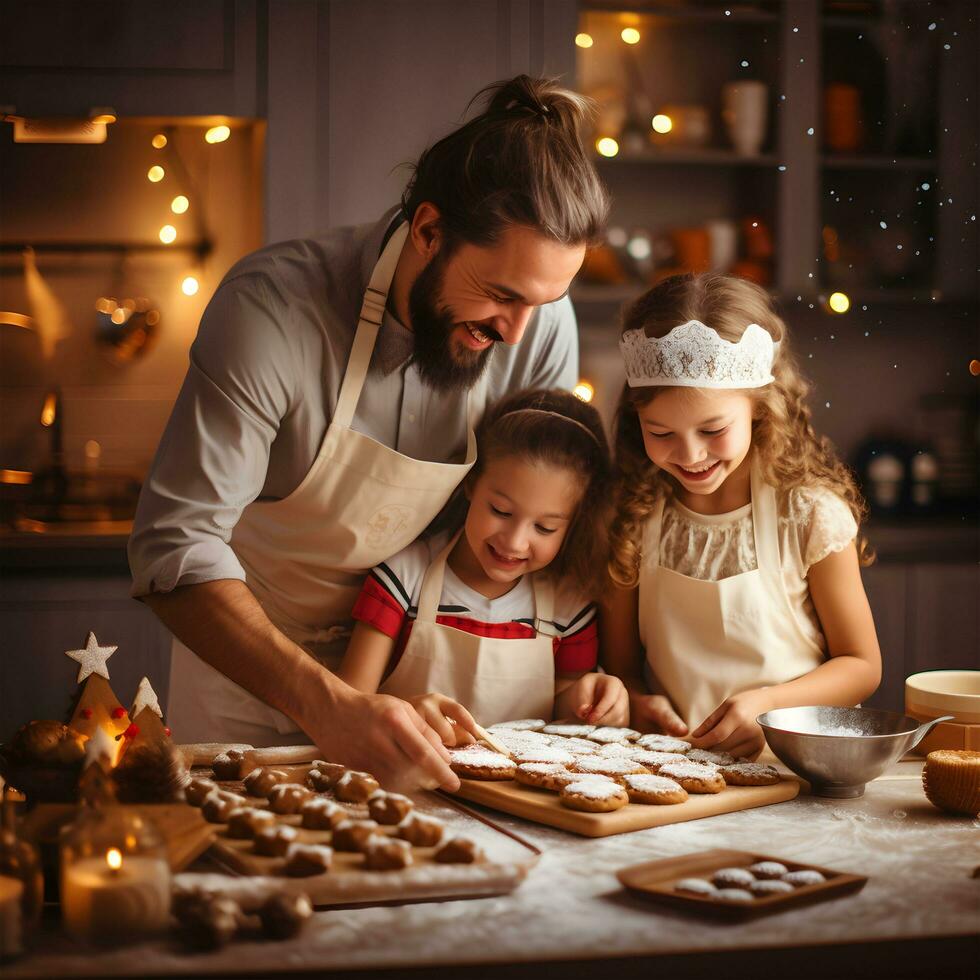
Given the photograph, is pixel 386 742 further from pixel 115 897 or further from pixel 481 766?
pixel 115 897

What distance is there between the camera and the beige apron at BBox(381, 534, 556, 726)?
1688mm

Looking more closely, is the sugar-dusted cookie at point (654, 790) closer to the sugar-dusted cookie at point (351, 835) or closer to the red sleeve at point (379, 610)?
the sugar-dusted cookie at point (351, 835)

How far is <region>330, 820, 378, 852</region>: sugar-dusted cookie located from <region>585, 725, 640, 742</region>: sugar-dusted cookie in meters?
0.49

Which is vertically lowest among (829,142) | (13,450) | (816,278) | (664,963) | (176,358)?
(664,963)

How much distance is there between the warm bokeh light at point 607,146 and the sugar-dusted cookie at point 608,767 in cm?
254

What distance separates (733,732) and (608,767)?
20 centimetres

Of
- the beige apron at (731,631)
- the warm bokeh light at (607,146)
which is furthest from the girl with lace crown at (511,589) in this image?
the warm bokeh light at (607,146)

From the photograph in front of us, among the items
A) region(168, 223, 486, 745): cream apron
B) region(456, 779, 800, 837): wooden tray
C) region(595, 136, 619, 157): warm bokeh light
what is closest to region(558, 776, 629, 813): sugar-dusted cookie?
region(456, 779, 800, 837): wooden tray

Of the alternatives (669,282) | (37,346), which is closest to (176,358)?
(37,346)

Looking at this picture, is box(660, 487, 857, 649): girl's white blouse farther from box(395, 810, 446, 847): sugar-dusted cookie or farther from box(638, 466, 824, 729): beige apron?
box(395, 810, 446, 847): sugar-dusted cookie

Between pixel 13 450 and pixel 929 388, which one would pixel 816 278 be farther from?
pixel 13 450

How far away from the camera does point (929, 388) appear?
13.0 ft

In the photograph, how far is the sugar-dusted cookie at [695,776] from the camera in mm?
1281

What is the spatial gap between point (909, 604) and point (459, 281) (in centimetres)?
230
